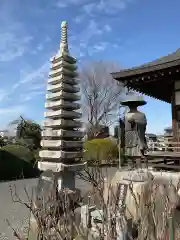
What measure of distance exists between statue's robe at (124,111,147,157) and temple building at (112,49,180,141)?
4.30 feet

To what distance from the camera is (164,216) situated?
225cm

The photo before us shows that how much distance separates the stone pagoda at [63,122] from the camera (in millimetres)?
7555

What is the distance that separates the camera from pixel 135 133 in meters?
7.79

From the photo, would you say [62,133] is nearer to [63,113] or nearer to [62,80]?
[63,113]

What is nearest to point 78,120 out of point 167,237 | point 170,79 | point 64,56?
point 64,56

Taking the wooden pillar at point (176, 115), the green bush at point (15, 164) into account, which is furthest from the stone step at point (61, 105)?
the green bush at point (15, 164)

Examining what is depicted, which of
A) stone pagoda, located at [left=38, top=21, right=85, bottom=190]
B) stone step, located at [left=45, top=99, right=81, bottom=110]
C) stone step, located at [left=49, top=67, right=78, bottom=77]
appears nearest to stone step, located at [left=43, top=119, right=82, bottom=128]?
stone pagoda, located at [left=38, top=21, right=85, bottom=190]

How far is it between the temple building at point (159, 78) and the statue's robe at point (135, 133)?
1.31 meters

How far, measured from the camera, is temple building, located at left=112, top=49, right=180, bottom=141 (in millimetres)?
7805

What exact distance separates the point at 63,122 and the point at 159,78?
336 centimetres

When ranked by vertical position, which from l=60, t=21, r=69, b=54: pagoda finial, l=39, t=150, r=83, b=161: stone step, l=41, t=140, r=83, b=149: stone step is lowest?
l=39, t=150, r=83, b=161: stone step

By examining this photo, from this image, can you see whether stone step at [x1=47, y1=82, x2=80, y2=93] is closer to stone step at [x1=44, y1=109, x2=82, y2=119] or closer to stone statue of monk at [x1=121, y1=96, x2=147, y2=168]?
stone step at [x1=44, y1=109, x2=82, y2=119]

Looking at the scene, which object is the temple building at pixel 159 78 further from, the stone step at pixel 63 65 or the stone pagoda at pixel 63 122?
the stone pagoda at pixel 63 122

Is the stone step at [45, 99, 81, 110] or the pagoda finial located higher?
the pagoda finial
